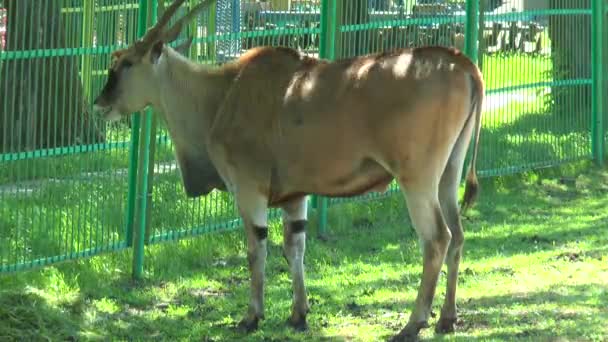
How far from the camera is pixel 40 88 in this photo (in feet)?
30.3

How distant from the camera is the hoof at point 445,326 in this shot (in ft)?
27.9

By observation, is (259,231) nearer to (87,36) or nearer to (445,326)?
(445,326)

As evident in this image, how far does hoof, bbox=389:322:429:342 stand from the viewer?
8273mm

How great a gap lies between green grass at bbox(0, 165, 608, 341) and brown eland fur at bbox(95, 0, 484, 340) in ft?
1.42

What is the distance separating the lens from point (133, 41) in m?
9.86

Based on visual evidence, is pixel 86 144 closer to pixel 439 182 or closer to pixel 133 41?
pixel 133 41

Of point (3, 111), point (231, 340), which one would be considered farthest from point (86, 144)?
point (231, 340)

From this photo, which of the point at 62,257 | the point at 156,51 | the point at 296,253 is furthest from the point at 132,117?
the point at 296,253

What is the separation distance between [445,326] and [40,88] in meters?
3.15

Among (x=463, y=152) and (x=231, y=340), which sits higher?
(x=463, y=152)

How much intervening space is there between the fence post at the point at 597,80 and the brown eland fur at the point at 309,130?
21.0ft

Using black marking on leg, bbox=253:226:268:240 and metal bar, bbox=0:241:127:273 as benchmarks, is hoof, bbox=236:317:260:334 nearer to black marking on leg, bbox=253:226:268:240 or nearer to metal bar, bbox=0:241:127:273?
black marking on leg, bbox=253:226:268:240

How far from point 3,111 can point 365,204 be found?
422cm

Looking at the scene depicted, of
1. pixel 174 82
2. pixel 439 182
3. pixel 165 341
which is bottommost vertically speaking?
pixel 165 341
